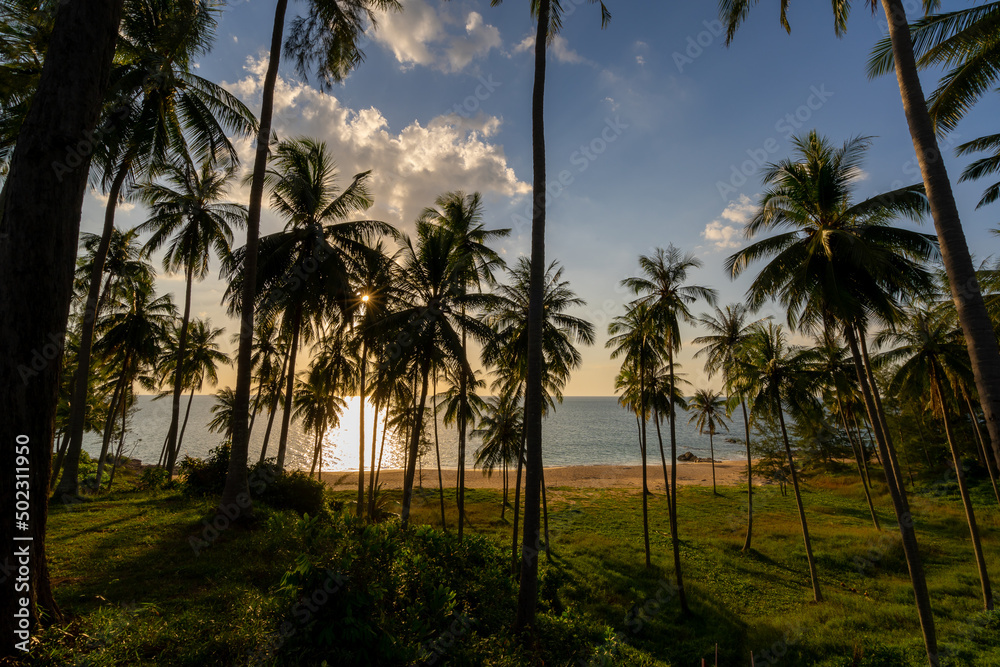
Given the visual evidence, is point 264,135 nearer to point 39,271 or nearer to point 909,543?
point 39,271

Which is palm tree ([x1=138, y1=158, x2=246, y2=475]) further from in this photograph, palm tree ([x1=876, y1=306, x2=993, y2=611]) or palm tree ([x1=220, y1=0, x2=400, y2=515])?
palm tree ([x1=876, y1=306, x2=993, y2=611])

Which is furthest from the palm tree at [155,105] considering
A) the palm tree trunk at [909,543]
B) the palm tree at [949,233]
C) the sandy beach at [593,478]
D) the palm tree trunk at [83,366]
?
the sandy beach at [593,478]

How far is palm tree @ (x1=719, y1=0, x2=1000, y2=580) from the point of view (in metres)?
4.36

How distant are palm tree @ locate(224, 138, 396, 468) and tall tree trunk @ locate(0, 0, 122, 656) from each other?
988cm

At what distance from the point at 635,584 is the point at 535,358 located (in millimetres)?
12288

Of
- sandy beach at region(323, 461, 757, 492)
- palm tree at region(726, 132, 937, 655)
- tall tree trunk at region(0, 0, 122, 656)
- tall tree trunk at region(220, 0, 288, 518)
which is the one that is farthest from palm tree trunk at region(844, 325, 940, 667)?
sandy beach at region(323, 461, 757, 492)

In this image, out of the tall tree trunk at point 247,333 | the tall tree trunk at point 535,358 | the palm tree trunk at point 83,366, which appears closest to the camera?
the tall tree trunk at point 535,358

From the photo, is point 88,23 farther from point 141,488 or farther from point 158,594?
point 141,488

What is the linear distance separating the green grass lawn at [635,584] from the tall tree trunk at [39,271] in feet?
3.19

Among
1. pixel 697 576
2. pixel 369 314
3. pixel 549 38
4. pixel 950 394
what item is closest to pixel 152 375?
pixel 369 314

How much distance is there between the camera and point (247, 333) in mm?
10016

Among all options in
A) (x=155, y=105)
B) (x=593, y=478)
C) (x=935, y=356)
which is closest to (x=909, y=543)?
(x=935, y=356)

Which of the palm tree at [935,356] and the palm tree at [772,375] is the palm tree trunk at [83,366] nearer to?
the palm tree at [772,375]

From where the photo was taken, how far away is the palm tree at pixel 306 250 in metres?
14.5
